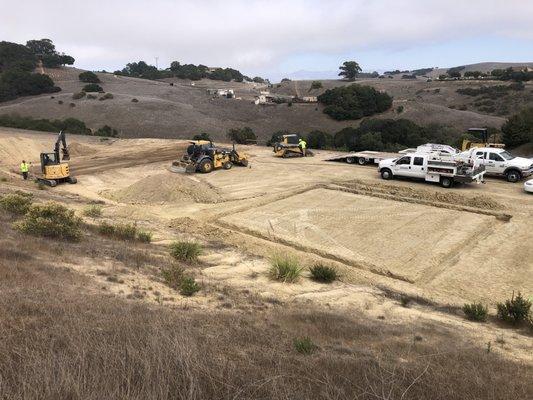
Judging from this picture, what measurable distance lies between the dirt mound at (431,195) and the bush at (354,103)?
48.7 m

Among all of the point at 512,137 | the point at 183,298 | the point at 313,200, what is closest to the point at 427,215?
the point at 313,200

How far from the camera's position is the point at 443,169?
81.9 ft

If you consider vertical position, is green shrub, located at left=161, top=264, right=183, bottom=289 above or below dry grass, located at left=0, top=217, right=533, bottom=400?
below

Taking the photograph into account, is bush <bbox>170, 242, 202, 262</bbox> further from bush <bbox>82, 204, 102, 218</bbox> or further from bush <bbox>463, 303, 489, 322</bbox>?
bush <bbox>463, 303, 489, 322</bbox>

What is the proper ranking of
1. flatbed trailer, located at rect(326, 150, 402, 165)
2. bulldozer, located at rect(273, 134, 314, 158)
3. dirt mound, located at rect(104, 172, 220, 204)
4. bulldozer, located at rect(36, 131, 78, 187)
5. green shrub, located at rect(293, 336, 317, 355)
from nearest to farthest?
green shrub, located at rect(293, 336, 317, 355), dirt mound, located at rect(104, 172, 220, 204), bulldozer, located at rect(36, 131, 78, 187), flatbed trailer, located at rect(326, 150, 402, 165), bulldozer, located at rect(273, 134, 314, 158)

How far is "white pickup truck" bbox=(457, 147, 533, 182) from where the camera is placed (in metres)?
26.2

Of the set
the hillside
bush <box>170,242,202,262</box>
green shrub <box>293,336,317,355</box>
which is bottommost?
bush <box>170,242,202,262</box>

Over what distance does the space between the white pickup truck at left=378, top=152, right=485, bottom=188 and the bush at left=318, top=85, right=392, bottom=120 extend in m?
46.8

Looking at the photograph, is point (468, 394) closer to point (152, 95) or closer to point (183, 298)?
point (183, 298)

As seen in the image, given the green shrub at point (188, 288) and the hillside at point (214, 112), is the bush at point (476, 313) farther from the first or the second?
the hillside at point (214, 112)

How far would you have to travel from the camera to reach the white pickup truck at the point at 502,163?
26.2m

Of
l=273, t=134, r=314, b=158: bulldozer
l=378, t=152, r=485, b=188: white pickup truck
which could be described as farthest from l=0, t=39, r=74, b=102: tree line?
l=378, t=152, r=485, b=188: white pickup truck

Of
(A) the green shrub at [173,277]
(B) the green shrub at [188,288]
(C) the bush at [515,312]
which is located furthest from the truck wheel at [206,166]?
(C) the bush at [515,312]

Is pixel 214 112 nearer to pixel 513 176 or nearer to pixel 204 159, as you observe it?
pixel 204 159
